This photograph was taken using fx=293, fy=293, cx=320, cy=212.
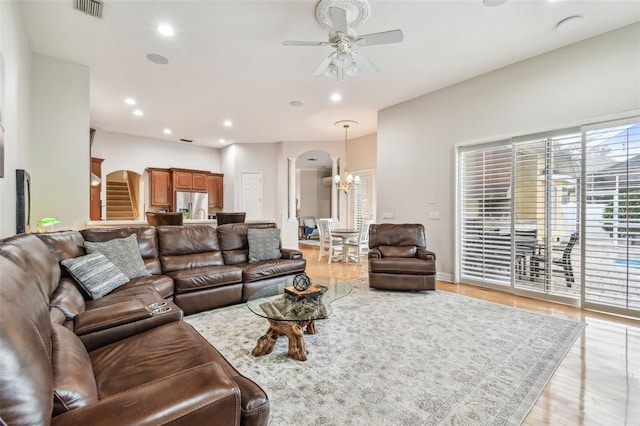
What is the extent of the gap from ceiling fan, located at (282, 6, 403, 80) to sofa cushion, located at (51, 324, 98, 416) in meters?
2.73

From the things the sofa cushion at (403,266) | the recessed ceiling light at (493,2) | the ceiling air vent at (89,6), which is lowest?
the sofa cushion at (403,266)

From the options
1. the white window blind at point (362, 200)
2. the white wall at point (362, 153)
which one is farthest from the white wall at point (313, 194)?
the white window blind at point (362, 200)

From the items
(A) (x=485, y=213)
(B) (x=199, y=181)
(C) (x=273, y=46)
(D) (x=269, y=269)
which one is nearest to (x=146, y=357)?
(D) (x=269, y=269)

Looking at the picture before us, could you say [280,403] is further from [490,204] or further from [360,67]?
[490,204]

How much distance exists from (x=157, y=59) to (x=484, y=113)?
4.54 m

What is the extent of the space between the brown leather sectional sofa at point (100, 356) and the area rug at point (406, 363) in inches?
26.6

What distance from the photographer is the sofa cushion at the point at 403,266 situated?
3988mm

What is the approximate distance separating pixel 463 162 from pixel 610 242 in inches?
78.6

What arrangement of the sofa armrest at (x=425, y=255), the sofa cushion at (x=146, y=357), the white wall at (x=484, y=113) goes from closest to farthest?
the sofa cushion at (x=146, y=357), the white wall at (x=484, y=113), the sofa armrest at (x=425, y=255)

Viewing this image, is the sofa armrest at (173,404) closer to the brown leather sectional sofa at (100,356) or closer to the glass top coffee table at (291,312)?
the brown leather sectional sofa at (100,356)

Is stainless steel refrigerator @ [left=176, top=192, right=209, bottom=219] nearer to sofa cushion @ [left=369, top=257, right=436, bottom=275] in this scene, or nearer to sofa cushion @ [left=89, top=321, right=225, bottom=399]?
sofa cushion @ [left=369, top=257, right=436, bottom=275]

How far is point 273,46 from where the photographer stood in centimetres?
348

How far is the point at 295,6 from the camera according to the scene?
9.11 feet

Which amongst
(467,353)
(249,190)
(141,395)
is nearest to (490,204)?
(467,353)
